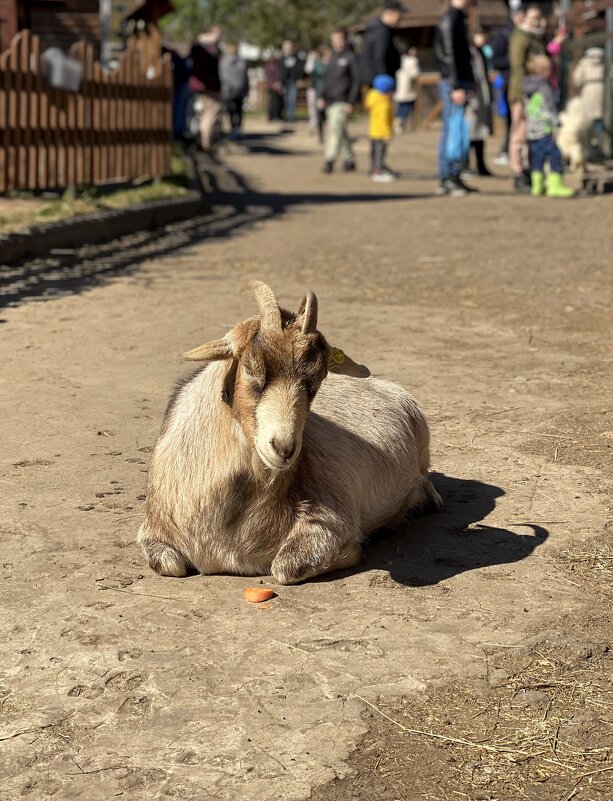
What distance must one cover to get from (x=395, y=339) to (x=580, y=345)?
Answer: 116cm

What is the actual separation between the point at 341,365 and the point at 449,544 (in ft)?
3.08

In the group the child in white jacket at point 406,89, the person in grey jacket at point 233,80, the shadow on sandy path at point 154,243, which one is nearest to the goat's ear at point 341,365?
the shadow on sandy path at point 154,243

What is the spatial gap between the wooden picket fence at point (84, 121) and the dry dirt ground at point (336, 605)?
12.1 ft

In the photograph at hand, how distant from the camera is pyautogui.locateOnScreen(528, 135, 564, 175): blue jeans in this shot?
1664 centimetres

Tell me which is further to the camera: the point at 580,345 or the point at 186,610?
the point at 580,345

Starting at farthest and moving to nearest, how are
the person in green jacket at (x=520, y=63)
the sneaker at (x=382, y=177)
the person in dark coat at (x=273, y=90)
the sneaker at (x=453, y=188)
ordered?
the person in dark coat at (x=273, y=90), the sneaker at (x=382, y=177), the sneaker at (x=453, y=188), the person in green jacket at (x=520, y=63)

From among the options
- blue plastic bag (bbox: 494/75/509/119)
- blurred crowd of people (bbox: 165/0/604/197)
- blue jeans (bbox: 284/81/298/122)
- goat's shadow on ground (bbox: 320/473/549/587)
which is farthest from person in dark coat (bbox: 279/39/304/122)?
goat's shadow on ground (bbox: 320/473/549/587)

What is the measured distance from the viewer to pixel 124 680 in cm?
371

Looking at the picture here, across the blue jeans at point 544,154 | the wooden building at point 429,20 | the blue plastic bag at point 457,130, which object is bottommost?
the blue jeans at point 544,154

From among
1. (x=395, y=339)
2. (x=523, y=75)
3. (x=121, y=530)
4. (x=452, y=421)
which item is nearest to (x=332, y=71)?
(x=523, y=75)

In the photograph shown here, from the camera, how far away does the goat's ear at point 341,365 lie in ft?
14.1

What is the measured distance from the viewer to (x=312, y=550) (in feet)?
14.7

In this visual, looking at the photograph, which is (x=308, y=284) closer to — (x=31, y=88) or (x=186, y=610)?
(x=31, y=88)

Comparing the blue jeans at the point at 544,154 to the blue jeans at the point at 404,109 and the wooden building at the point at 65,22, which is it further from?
the blue jeans at the point at 404,109
